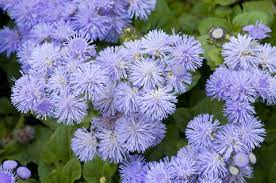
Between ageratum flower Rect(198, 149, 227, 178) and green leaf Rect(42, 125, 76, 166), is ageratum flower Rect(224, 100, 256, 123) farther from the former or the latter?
green leaf Rect(42, 125, 76, 166)

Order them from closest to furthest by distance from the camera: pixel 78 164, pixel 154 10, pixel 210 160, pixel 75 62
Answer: pixel 210 160 < pixel 75 62 < pixel 78 164 < pixel 154 10

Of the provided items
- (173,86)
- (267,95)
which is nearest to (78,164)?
(173,86)

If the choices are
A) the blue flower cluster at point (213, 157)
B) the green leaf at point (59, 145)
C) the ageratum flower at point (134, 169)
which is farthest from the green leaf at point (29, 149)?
the blue flower cluster at point (213, 157)

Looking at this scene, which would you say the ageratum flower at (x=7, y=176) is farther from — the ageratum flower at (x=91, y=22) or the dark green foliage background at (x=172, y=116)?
the ageratum flower at (x=91, y=22)

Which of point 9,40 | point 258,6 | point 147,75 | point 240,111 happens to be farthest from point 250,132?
point 9,40

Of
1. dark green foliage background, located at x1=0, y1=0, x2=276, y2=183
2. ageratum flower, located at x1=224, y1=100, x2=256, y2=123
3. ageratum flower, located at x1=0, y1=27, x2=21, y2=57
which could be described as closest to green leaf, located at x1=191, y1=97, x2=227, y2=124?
dark green foliage background, located at x1=0, y1=0, x2=276, y2=183

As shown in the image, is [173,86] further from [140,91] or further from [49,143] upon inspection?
[49,143]
